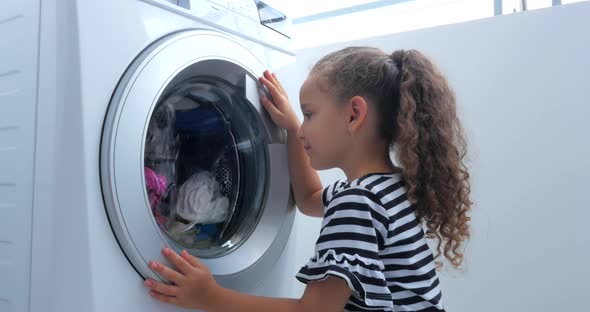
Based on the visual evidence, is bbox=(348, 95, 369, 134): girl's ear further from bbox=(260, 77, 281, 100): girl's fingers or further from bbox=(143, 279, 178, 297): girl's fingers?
bbox=(143, 279, 178, 297): girl's fingers

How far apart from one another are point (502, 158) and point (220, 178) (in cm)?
85

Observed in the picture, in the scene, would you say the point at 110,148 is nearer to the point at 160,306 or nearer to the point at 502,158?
the point at 160,306

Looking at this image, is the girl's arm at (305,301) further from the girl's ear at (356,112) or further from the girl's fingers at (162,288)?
the girl's ear at (356,112)

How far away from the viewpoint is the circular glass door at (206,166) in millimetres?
875

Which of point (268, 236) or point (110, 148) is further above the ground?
point (110, 148)

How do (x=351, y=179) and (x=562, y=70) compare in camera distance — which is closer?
(x=351, y=179)

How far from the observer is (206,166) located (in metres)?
1.00

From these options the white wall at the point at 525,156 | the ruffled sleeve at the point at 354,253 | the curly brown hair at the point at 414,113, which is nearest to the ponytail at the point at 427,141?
the curly brown hair at the point at 414,113

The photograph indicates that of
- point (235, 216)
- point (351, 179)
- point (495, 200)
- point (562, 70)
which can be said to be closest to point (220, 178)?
point (235, 216)

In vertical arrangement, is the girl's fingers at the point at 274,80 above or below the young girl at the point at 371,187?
above

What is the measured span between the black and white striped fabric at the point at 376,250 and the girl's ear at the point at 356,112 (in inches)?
3.9

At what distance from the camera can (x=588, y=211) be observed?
129 centimetres

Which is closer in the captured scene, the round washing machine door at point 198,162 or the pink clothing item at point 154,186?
the round washing machine door at point 198,162

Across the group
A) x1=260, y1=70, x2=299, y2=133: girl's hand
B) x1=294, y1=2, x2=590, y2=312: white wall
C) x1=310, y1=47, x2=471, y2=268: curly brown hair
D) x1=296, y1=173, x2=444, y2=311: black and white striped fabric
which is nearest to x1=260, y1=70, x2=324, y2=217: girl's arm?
x1=260, y1=70, x2=299, y2=133: girl's hand
